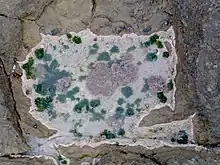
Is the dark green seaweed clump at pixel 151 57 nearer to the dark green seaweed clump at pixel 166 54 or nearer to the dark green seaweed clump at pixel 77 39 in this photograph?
the dark green seaweed clump at pixel 166 54

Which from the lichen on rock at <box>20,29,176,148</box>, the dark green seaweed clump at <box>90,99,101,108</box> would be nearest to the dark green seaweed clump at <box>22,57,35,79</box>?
the lichen on rock at <box>20,29,176,148</box>

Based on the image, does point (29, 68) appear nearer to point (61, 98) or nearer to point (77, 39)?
point (61, 98)

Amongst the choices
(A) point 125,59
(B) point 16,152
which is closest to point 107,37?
(A) point 125,59

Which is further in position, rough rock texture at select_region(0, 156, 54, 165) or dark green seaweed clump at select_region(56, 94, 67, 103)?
dark green seaweed clump at select_region(56, 94, 67, 103)

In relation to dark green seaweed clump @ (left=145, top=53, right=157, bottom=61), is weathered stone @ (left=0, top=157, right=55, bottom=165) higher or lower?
lower

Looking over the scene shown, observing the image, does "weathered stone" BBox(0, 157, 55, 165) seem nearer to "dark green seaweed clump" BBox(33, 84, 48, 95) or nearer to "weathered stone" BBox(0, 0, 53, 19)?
"dark green seaweed clump" BBox(33, 84, 48, 95)

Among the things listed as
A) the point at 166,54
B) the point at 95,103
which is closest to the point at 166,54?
the point at 166,54
